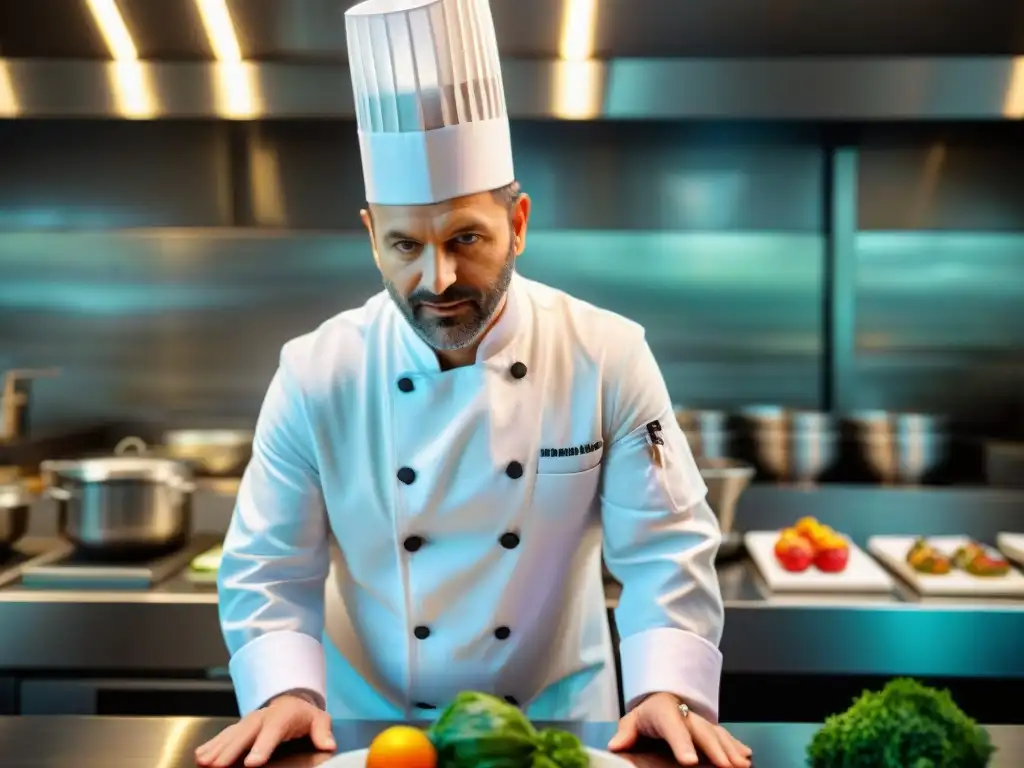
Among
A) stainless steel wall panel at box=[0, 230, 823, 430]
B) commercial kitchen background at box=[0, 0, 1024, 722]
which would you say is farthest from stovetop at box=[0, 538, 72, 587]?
stainless steel wall panel at box=[0, 230, 823, 430]

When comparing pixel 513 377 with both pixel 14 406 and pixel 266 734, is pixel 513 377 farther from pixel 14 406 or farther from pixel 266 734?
pixel 14 406

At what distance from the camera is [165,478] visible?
235 cm

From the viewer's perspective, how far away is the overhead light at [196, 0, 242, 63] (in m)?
2.64

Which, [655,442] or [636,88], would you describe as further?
[636,88]

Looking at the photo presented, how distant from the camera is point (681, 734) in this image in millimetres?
1283

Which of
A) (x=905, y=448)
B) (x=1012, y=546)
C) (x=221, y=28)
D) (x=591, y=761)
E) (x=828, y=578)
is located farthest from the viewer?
(x=905, y=448)

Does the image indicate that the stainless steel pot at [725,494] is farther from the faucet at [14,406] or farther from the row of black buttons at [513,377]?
the faucet at [14,406]

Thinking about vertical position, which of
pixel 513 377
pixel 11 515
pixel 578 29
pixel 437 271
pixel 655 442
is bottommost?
pixel 11 515

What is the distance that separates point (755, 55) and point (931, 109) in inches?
18.7

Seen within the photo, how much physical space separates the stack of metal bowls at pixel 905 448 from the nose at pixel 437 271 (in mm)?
1954

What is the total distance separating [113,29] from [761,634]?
2.16m

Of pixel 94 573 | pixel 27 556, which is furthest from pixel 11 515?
pixel 94 573

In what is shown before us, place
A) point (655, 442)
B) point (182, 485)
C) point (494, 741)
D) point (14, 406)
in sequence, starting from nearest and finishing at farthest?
point (494, 741) < point (655, 442) < point (182, 485) < point (14, 406)

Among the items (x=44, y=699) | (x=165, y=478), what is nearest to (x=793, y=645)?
(x=165, y=478)
